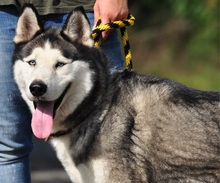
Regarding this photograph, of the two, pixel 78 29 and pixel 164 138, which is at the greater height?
pixel 78 29

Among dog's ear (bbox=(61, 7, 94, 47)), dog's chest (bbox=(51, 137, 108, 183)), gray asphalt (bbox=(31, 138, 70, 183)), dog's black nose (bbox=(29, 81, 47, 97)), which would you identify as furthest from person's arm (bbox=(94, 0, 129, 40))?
→ gray asphalt (bbox=(31, 138, 70, 183))

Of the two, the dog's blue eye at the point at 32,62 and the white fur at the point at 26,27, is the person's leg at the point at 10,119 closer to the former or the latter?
the white fur at the point at 26,27

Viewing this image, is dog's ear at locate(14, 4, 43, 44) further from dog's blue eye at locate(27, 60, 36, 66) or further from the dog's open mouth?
the dog's open mouth

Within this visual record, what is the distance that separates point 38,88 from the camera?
4332mm

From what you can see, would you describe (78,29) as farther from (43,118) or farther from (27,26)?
(43,118)

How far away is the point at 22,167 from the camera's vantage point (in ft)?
15.9

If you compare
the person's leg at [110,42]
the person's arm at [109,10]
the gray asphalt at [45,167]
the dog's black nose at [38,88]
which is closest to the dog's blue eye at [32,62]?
the dog's black nose at [38,88]

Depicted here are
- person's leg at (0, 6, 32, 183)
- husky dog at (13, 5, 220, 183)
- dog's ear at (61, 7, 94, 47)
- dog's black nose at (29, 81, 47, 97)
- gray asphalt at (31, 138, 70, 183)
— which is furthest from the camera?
gray asphalt at (31, 138, 70, 183)

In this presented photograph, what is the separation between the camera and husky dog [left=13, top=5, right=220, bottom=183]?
4430 mm

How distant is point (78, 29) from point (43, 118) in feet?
1.94

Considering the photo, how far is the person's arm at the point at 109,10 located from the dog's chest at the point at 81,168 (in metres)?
0.75

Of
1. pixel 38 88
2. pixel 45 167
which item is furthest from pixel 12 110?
pixel 45 167

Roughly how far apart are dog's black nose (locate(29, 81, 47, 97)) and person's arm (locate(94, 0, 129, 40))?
62cm

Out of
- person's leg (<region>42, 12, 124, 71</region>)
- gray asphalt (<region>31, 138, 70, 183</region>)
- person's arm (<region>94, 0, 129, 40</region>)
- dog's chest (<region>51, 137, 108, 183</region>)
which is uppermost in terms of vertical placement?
person's arm (<region>94, 0, 129, 40</region>)
